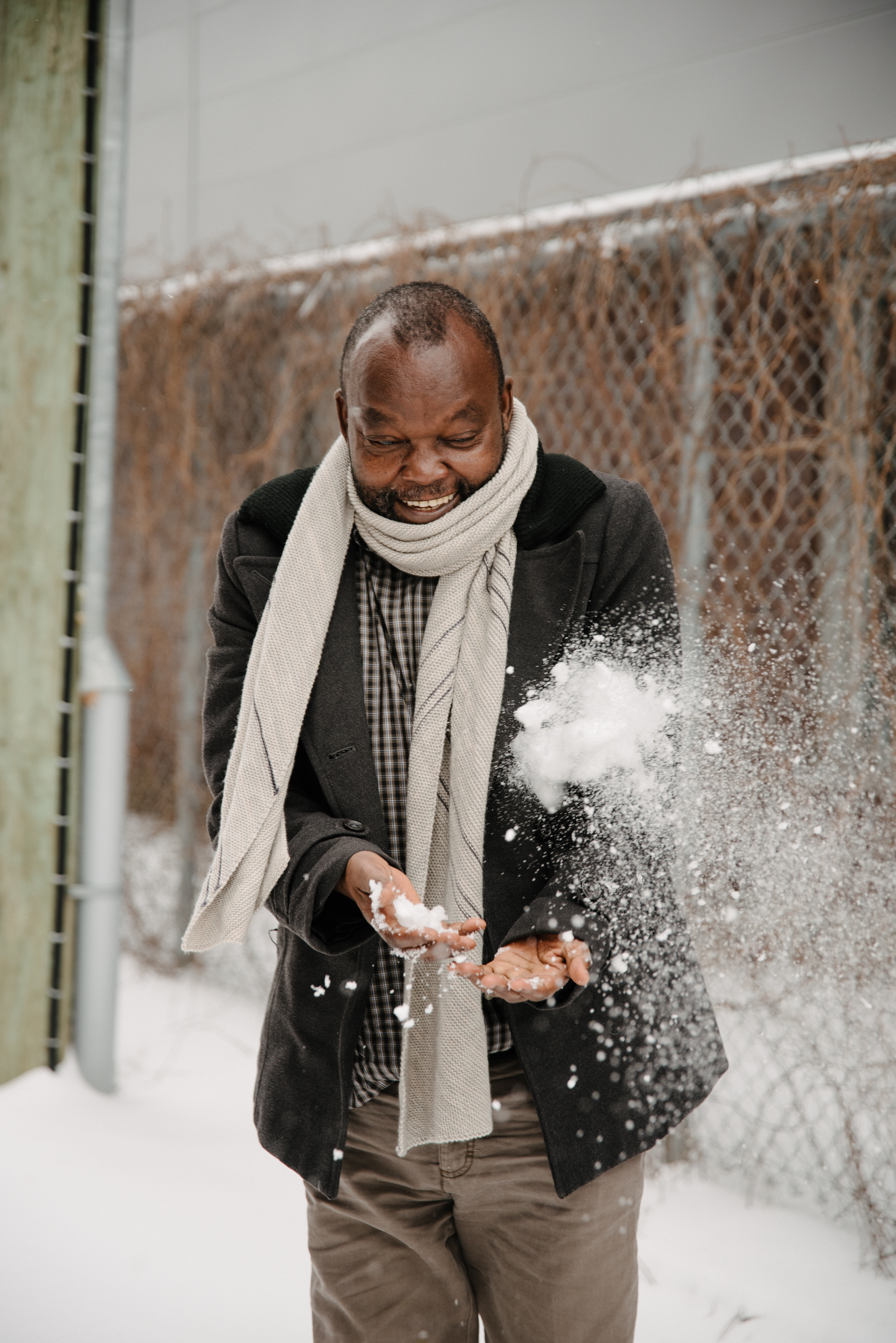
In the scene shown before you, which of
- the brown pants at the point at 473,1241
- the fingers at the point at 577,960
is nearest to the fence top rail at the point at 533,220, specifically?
the fingers at the point at 577,960

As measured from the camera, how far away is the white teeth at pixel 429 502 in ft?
4.19

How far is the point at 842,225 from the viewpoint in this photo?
2486 mm

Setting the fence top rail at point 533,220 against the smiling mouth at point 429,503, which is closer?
the smiling mouth at point 429,503

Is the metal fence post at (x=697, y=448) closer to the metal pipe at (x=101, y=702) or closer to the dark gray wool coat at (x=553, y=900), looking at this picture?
the dark gray wool coat at (x=553, y=900)

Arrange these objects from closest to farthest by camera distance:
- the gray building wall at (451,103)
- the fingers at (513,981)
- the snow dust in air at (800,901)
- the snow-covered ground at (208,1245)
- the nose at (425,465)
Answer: the fingers at (513,981), the nose at (425,465), the snow-covered ground at (208,1245), the snow dust in air at (800,901), the gray building wall at (451,103)

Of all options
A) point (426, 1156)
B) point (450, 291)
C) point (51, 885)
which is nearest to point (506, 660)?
point (450, 291)

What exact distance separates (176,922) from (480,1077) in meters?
2.70

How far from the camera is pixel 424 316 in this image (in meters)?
1.20

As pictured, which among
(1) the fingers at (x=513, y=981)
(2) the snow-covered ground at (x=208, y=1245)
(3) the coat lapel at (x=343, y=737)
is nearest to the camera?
(1) the fingers at (x=513, y=981)

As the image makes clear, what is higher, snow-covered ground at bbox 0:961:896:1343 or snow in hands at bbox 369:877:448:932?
snow in hands at bbox 369:877:448:932

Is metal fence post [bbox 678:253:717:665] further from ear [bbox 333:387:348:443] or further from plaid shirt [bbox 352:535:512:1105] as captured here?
ear [bbox 333:387:348:443]

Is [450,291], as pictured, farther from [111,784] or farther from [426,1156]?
[111,784]

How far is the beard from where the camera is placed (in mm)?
1272

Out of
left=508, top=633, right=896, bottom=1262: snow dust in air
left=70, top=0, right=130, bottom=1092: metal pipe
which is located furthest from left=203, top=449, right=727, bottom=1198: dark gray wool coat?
left=70, top=0, right=130, bottom=1092: metal pipe
